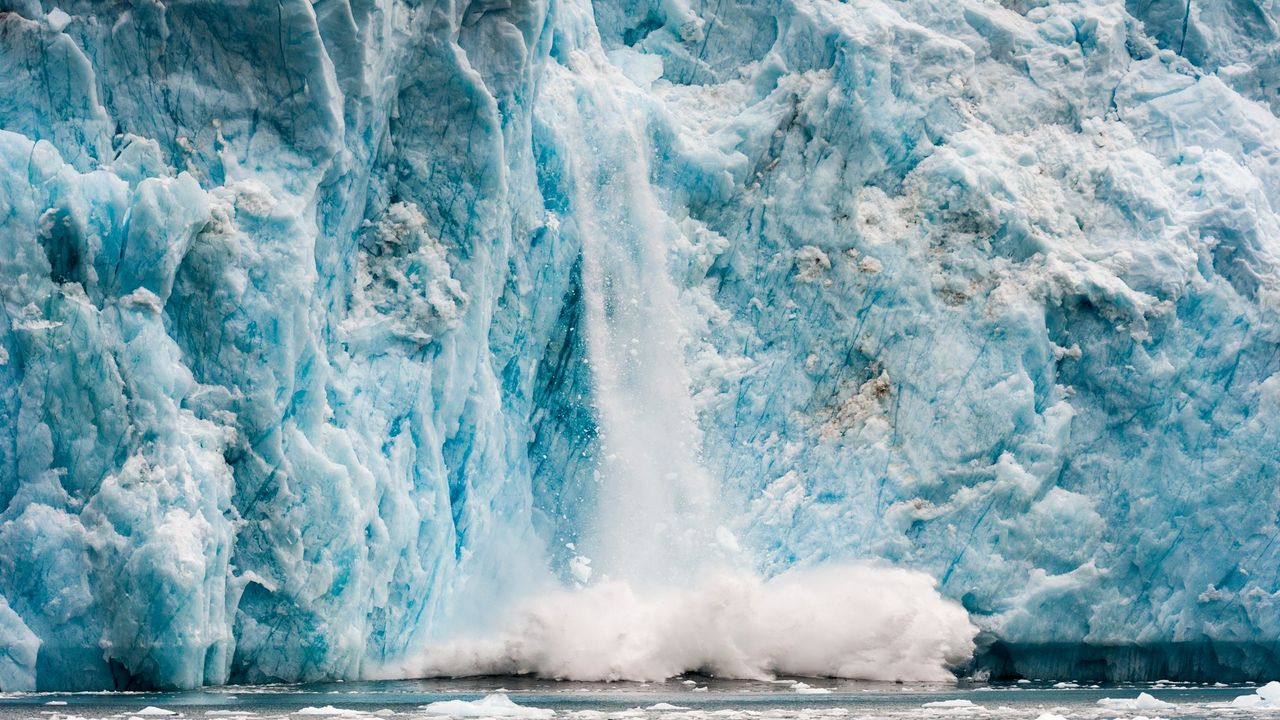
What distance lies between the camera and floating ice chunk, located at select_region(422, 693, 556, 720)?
44.1 ft

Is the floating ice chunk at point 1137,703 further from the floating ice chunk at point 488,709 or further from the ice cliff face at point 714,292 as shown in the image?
the floating ice chunk at point 488,709

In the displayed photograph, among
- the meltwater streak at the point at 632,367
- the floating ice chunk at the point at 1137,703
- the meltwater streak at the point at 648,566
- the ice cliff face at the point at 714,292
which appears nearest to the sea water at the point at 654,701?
the floating ice chunk at the point at 1137,703

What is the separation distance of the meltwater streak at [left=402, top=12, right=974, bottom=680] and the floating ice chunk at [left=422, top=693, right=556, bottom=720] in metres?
4.14

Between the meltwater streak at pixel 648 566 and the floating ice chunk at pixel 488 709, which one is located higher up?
the meltwater streak at pixel 648 566

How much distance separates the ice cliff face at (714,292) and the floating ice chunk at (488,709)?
2.50 metres

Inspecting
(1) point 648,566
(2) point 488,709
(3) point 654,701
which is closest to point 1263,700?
(3) point 654,701

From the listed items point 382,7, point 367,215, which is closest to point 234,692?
point 367,215

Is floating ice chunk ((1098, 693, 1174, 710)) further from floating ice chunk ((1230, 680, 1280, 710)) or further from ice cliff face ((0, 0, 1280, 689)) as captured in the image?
ice cliff face ((0, 0, 1280, 689))

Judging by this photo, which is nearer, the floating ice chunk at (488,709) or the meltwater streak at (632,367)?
the floating ice chunk at (488,709)

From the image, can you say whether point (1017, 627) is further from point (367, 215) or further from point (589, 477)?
point (367, 215)

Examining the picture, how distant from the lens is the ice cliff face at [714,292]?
15719 mm

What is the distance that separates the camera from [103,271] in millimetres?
14797

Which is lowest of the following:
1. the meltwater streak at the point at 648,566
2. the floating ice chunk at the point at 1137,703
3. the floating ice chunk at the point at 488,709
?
the floating ice chunk at the point at 488,709

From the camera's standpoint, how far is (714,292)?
67.3ft
